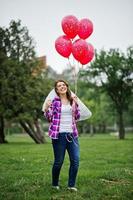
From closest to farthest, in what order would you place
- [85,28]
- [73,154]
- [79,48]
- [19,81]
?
[73,154], [79,48], [85,28], [19,81]

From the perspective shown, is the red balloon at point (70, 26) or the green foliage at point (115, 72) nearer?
the red balloon at point (70, 26)

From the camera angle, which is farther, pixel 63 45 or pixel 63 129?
pixel 63 45

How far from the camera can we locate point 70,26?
836 cm

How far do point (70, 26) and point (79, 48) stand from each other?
0.53m

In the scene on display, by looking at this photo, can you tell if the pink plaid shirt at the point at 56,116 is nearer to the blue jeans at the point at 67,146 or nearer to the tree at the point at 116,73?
the blue jeans at the point at 67,146

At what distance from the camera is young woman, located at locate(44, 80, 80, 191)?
→ 7195 mm

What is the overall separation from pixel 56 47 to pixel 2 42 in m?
22.6

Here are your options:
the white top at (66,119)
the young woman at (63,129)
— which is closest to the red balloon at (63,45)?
the young woman at (63,129)

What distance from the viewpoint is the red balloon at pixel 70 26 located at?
27.5 feet

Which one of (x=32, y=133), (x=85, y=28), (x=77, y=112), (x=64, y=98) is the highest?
(x=85, y=28)

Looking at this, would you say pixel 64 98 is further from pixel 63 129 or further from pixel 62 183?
pixel 62 183

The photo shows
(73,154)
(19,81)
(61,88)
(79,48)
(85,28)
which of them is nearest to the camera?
(73,154)

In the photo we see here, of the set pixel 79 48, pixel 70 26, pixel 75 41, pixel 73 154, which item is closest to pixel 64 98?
pixel 73 154

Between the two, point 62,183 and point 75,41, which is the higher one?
point 75,41
